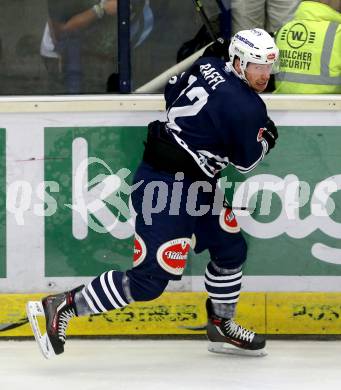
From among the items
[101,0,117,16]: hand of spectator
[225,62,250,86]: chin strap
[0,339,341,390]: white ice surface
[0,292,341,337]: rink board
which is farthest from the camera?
[0,292,341,337]: rink board

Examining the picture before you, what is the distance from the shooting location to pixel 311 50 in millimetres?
5863

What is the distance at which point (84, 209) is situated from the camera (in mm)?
5941

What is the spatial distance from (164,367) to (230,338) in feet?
1.33

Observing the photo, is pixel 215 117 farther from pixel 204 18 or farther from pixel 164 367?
pixel 164 367

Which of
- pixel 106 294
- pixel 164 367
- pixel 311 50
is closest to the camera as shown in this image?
pixel 106 294

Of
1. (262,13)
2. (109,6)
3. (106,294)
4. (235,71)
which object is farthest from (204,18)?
(106,294)

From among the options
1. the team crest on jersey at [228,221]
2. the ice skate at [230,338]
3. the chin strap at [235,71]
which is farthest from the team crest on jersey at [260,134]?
the ice skate at [230,338]

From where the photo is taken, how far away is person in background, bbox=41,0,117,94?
576cm

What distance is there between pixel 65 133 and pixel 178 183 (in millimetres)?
769

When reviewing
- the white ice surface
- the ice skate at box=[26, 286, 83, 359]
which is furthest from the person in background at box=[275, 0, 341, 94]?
the ice skate at box=[26, 286, 83, 359]

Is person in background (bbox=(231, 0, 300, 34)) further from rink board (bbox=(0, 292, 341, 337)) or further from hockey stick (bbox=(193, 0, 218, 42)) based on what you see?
rink board (bbox=(0, 292, 341, 337))

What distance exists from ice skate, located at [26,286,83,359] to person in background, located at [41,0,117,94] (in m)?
1.02

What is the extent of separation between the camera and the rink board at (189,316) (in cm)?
595

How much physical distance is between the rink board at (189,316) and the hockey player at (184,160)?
51 centimetres
